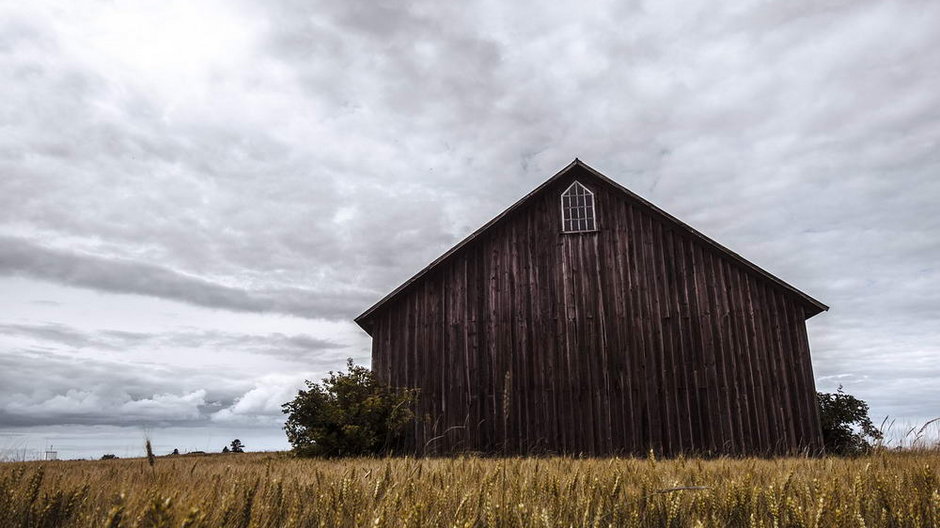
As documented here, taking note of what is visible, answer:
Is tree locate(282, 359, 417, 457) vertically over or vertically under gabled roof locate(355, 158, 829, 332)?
under

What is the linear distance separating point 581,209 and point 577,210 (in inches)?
5.3

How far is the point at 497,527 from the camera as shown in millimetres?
2816

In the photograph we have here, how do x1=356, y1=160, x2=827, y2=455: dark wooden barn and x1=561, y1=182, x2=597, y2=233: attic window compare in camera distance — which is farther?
x1=561, y1=182, x2=597, y2=233: attic window

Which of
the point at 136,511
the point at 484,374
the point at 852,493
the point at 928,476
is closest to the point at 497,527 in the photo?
the point at 136,511

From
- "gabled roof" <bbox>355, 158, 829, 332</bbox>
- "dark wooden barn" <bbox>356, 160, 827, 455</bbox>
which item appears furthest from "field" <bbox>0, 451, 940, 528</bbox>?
"gabled roof" <bbox>355, 158, 829, 332</bbox>

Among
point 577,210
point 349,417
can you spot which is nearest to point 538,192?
point 577,210

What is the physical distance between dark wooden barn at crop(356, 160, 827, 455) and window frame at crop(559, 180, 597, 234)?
0.04 m

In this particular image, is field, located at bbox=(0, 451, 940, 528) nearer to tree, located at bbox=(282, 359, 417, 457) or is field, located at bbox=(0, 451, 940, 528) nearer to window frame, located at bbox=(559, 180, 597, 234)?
tree, located at bbox=(282, 359, 417, 457)

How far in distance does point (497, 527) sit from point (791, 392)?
16.1m

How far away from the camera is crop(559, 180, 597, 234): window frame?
57.9 ft

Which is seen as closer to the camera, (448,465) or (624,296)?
(448,465)

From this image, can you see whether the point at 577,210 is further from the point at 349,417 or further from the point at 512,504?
the point at 512,504

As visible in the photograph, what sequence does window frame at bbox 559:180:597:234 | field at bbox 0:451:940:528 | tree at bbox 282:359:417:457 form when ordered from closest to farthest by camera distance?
field at bbox 0:451:940:528, tree at bbox 282:359:417:457, window frame at bbox 559:180:597:234

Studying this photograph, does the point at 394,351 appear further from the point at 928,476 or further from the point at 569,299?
the point at 928,476
